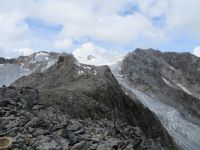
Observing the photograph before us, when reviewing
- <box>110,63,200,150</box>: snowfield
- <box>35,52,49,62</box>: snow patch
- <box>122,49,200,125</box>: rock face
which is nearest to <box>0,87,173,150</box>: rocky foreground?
<box>110,63,200,150</box>: snowfield

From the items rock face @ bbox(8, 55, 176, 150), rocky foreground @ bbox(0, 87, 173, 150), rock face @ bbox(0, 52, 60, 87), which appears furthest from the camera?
rock face @ bbox(0, 52, 60, 87)

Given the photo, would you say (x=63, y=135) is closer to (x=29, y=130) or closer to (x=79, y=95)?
(x=29, y=130)

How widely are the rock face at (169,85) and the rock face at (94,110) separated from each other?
33.5ft

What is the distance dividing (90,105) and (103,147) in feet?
52.6

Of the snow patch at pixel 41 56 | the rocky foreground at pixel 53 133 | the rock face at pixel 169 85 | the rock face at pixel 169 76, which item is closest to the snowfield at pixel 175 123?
the rock face at pixel 169 85

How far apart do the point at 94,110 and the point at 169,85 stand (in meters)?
60.7

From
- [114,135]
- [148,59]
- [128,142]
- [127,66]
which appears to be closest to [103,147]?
[128,142]

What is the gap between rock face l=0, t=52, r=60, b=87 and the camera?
276 feet

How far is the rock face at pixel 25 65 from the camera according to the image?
8406 centimetres

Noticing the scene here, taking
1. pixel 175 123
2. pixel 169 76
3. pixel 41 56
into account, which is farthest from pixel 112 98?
pixel 169 76

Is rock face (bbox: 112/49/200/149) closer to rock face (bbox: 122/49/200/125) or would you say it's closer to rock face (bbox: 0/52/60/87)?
rock face (bbox: 122/49/200/125)

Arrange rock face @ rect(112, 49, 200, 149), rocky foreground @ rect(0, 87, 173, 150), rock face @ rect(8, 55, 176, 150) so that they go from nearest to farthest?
rocky foreground @ rect(0, 87, 173, 150), rock face @ rect(8, 55, 176, 150), rock face @ rect(112, 49, 200, 149)

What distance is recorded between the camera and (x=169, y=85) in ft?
305

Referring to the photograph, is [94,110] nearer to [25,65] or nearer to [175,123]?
[175,123]
